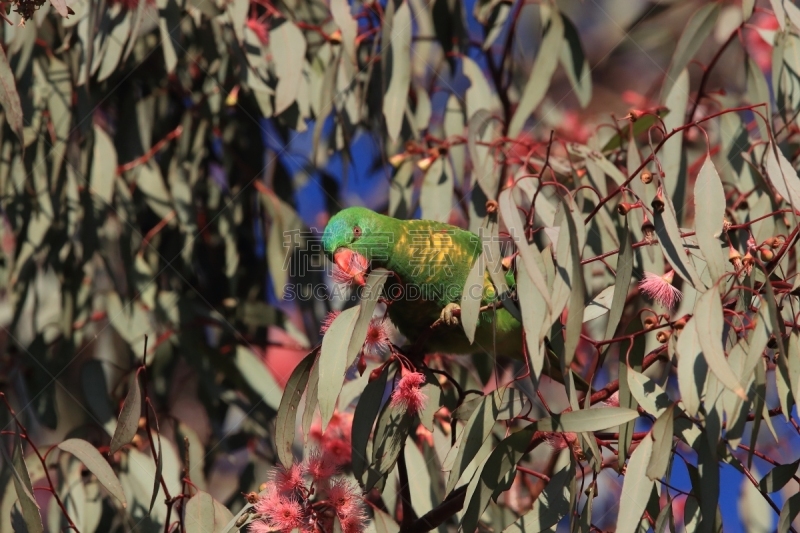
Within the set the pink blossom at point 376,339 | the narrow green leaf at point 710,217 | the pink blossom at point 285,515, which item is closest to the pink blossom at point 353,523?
the pink blossom at point 285,515

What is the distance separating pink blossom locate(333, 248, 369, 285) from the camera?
2.33m

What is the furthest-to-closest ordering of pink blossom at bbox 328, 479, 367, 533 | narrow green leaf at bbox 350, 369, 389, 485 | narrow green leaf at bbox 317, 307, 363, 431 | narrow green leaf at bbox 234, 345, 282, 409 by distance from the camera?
1. narrow green leaf at bbox 234, 345, 282, 409
2. narrow green leaf at bbox 350, 369, 389, 485
3. pink blossom at bbox 328, 479, 367, 533
4. narrow green leaf at bbox 317, 307, 363, 431

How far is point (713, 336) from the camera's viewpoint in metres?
1.59

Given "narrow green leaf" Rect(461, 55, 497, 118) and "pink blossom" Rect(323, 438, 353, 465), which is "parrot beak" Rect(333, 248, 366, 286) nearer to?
"pink blossom" Rect(323, 438, 353, 465)

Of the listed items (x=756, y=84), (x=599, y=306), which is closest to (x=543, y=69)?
(x=756, y=84)

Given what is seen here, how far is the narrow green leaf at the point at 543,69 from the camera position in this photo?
9.91 feet

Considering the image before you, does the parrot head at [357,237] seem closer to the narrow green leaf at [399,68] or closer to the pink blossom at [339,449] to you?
the narrow green leaf at [399,68]

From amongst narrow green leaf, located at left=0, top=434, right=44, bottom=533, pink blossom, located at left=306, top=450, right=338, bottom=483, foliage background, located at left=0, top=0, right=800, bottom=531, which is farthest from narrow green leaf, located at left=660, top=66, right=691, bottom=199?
narrow green leaf, located at left=0, top=434, right=44, bottom=533

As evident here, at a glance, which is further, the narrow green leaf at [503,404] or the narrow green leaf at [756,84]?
the narrow green leaf at [756,84]

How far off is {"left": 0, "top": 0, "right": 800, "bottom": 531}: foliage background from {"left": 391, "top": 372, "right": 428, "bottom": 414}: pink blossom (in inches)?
29.2

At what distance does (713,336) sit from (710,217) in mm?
321

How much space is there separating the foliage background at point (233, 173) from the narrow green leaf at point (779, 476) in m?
0.80

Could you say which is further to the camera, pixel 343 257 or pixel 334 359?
pixel 343 257

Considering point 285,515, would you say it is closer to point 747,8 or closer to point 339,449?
point 339,449
